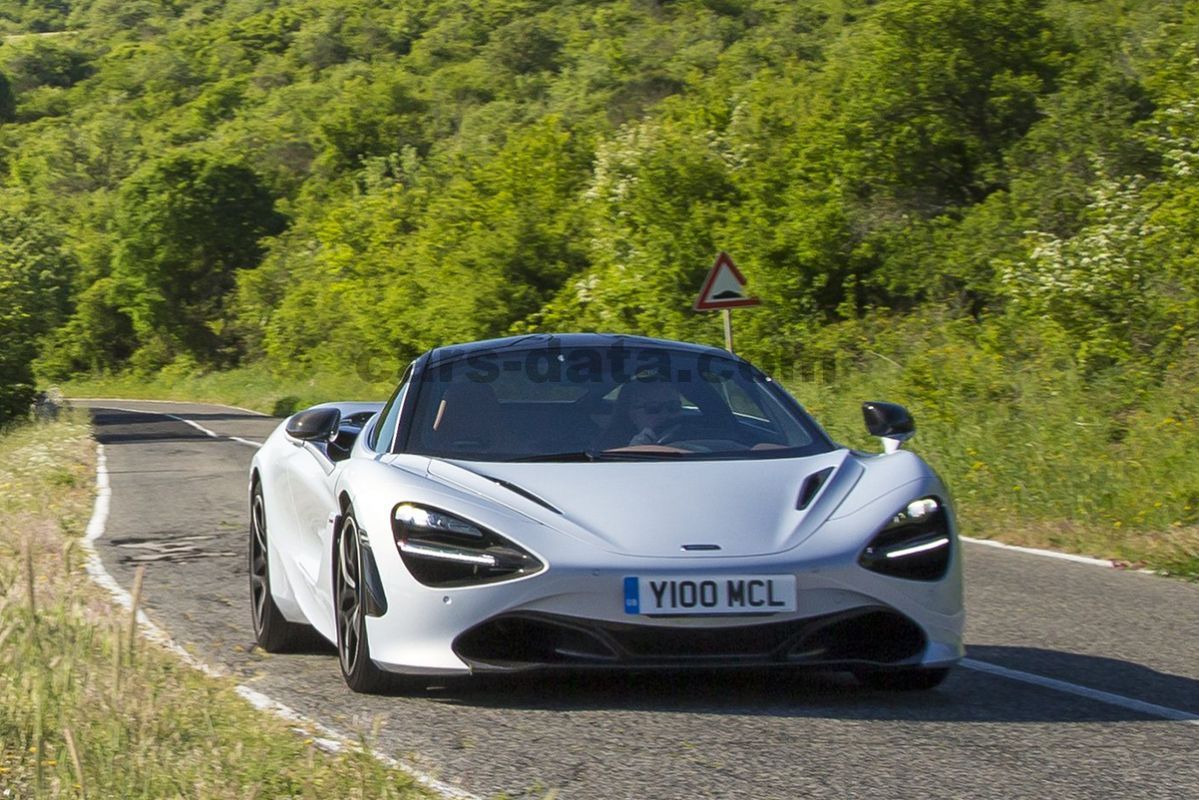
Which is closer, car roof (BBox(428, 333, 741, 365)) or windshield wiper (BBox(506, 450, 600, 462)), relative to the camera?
windshield wiper (BBox(506, 450, 600, 462))

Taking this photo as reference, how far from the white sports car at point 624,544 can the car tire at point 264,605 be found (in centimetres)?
66

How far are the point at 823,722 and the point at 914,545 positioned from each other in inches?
25.9

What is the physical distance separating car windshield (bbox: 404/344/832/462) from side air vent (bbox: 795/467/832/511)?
0.92 feet

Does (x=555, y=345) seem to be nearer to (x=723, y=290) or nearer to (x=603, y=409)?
(x=603, y=409)

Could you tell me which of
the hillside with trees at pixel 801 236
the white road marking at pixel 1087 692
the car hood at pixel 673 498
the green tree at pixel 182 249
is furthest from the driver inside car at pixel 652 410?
the green tree at pixel 182 249

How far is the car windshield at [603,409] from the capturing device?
20.1 feet

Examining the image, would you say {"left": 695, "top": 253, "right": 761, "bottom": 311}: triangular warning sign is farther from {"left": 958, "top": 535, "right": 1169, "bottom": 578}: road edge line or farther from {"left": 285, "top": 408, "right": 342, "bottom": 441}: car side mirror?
{"left": 285, "top": 408, "right": 342, "bottom": 441}: car side mirror

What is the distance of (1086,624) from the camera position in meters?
7.80

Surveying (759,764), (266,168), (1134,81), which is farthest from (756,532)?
(266,168)

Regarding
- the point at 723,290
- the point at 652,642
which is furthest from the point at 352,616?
the point at 723,290

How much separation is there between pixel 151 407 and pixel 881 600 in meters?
52.8

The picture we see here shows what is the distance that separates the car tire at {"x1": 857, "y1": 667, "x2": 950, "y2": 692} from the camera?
572 centimetres

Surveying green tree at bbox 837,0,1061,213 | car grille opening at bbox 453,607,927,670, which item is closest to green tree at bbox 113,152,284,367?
green tree at bbox 837,0,1061,213

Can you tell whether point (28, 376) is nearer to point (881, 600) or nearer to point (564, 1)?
point (881, 600)
